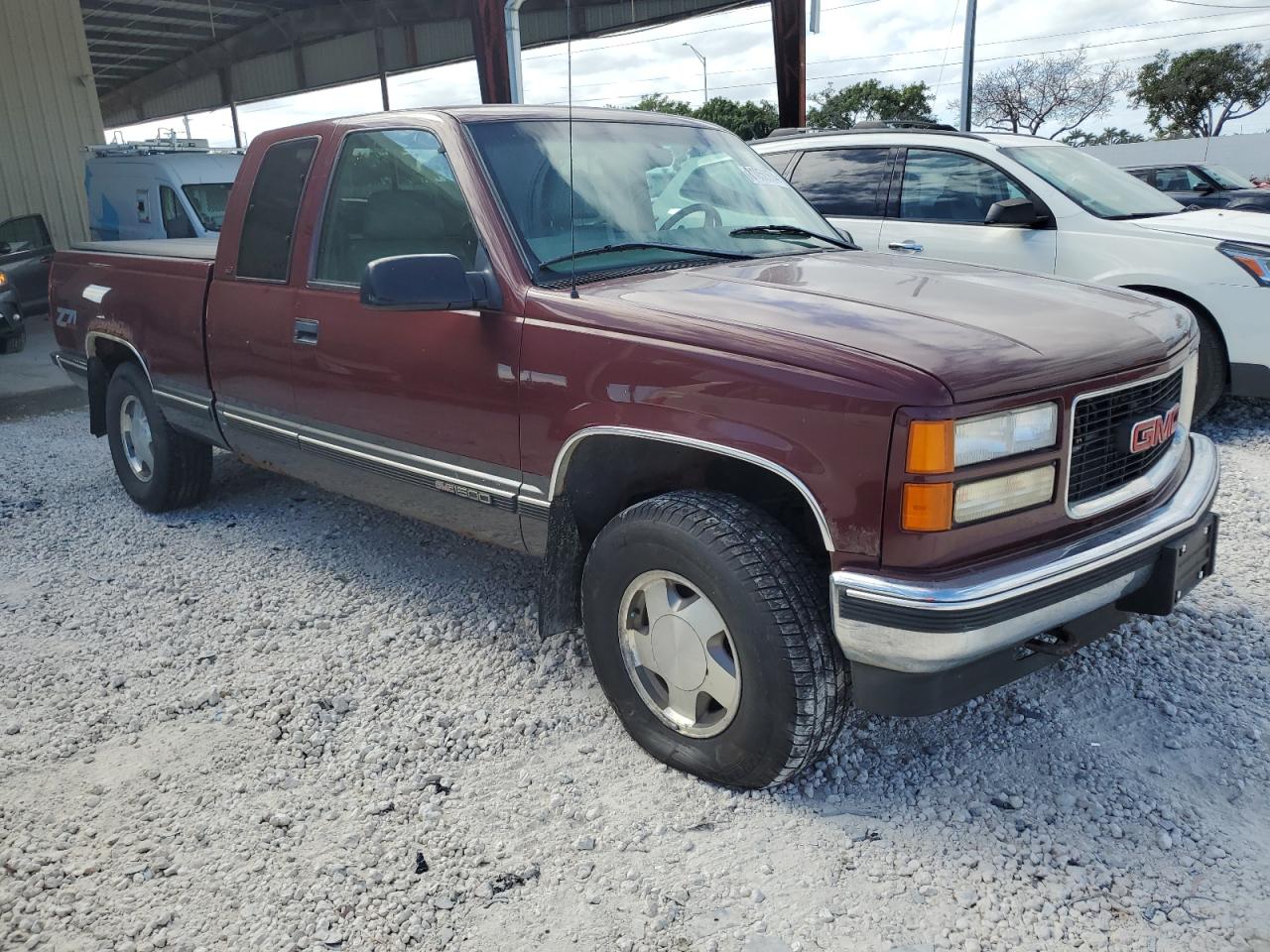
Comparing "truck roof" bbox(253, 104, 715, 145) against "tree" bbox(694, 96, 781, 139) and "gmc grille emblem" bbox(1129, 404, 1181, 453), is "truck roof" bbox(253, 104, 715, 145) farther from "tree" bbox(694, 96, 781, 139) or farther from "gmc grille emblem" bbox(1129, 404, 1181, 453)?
"tree" bbox(694, 96, 781, 139)

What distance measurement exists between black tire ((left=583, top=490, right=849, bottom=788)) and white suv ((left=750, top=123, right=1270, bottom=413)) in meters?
3.07

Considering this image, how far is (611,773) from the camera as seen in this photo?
2.91 meters

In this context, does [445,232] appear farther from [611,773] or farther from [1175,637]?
[1175,637]

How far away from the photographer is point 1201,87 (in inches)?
1753

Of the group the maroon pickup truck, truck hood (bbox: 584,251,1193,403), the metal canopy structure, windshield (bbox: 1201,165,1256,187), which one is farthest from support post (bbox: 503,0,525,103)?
windshield (bbox: 1201,165,1256,187)

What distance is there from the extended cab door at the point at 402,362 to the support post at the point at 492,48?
437 inches

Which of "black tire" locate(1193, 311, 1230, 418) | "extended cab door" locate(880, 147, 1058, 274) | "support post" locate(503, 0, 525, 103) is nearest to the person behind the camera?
"black tire" locate(1193, 311, 1230, 418)

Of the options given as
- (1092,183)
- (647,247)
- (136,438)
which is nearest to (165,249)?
(136,438)

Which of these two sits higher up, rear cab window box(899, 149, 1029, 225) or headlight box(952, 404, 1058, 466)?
rear cab window box(899, 149, 1029, 225)

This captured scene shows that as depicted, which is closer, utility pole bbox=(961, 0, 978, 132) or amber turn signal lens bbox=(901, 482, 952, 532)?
amber turn signal lens bbox=(901, 482, 952, 532)

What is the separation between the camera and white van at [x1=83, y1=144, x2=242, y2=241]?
36.8 ft

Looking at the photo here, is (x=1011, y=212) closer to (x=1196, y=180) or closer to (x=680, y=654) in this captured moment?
(x=680, y=654)

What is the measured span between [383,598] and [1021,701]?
7.92 feet

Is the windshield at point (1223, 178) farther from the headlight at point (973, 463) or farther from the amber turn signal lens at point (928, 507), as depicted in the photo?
the amber turn signal lens at point (928, 507)
